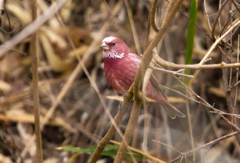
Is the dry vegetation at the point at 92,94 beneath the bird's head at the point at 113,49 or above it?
beneath

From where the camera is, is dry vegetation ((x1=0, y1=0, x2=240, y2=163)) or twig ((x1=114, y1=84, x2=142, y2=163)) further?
dry vegetation ((x1=0, y1=0, x2=240, y2=163))

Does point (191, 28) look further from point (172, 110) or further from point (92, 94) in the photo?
point (92, 94)

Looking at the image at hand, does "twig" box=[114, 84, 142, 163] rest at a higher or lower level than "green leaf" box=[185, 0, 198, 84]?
lower

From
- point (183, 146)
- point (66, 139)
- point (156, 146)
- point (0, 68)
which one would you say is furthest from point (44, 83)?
point (183, 146)

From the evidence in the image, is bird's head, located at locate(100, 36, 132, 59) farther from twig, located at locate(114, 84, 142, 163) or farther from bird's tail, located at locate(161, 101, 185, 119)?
twig, located at locate(114, 84, 142, 163)

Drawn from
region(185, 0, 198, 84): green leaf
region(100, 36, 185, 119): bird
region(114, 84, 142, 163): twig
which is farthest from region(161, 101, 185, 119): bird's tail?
region(114, 84, 142, 163): twig

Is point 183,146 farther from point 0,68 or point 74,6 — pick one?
point 74,6

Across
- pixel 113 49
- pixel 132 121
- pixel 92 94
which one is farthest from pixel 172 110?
pixel 92 94

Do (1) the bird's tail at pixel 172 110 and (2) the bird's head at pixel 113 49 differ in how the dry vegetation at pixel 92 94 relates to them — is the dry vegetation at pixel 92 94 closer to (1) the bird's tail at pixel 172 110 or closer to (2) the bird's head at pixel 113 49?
(1) the bird's tail at pixel 172 110

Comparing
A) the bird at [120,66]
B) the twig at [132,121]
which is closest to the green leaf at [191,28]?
the bird at [120,66]
